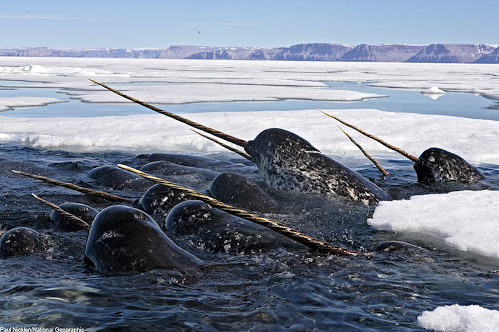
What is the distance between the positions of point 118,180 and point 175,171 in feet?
2.92

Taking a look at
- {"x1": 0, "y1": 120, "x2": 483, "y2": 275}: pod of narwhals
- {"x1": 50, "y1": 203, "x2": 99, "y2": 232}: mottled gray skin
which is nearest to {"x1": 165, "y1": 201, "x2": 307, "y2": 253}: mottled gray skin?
{"x1": 0, "y1": 120, "x2": 483, "y2": 275}: pod of narwhals

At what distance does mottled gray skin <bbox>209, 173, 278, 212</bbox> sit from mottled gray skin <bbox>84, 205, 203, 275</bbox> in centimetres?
211

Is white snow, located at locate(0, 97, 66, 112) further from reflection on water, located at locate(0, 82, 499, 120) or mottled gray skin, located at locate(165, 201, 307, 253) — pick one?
mottled gray skin, located at locate(165, 201, 307, 253)

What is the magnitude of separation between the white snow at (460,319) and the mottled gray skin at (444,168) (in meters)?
4.93

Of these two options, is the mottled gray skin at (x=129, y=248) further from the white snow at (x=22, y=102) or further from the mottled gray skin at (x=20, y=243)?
the white snow at (x=22, y=102)

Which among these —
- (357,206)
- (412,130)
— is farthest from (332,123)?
(357,206)

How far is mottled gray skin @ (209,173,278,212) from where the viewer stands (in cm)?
646

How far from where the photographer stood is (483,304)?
3615 millimetres

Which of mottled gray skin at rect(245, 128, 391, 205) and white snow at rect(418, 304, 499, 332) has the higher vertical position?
mottled gray skin at rect(245, 128, 391, 205)

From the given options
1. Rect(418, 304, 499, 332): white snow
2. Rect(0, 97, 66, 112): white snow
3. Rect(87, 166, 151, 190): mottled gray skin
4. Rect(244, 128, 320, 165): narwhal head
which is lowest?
Rect(87, 166, 151, 190): mottled gray skin

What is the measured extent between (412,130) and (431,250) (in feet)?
29.6

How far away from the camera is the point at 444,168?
805 centimetres

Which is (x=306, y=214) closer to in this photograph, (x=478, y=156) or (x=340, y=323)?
(x=340, y=323)

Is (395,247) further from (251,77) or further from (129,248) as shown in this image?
(251,77)
